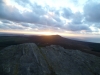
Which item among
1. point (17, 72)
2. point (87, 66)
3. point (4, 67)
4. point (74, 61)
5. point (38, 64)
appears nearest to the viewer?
point (17, 72)

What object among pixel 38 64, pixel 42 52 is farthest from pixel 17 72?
pixel 42 52

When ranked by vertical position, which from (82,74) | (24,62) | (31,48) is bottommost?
(82,74)

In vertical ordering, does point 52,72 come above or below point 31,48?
below

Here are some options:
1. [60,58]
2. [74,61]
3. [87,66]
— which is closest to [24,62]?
[60,58]

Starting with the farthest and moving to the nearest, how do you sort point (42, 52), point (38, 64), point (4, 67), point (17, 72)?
1. point (42, 52)
2. point (38, 64)
3. point (4, 67)
4. point (17, 72)

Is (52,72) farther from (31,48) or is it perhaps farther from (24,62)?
(31,48)

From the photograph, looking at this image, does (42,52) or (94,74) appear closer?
(94,74)

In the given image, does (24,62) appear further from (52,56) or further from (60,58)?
(60,58)
